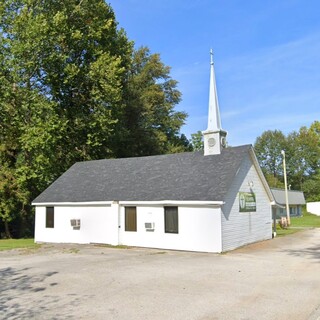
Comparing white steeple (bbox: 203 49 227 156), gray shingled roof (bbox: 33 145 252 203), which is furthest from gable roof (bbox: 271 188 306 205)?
gray shingled roof (bbox: 33 145 252 203)

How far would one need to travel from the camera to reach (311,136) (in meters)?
76.4

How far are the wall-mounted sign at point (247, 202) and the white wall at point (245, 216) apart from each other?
0.20 metres

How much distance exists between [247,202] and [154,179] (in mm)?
4932

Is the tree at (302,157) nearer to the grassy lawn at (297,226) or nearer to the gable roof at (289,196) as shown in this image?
the gable roof at (289,196)

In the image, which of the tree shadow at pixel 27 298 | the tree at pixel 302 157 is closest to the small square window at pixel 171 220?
the tree shadow at pixel 27 298

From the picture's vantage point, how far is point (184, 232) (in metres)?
17.1

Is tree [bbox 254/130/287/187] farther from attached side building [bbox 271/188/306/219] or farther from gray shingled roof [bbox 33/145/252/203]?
gray shingled roof [bbox 33/145/252/203]

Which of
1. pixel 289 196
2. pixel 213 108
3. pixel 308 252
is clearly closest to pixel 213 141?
pixel 213 108

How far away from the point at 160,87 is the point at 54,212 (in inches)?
882

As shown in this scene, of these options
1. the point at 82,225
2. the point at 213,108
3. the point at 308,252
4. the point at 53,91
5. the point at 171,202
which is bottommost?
the point at 308,252

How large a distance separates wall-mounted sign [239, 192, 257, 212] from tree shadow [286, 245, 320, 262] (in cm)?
324

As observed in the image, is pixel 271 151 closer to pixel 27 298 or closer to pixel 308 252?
pixel 308 252

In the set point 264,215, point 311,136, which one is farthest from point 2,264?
point 311,136

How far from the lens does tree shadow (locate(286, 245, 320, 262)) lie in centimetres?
1435
